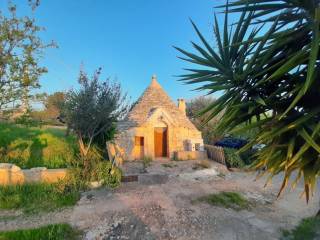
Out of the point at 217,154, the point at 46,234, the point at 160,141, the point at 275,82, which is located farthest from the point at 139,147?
the point at 275,82

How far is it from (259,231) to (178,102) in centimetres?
1730

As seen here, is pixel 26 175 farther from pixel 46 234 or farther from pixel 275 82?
pixel 275 82

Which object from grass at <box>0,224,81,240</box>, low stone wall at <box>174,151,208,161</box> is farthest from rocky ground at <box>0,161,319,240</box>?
low stone wall at <box>174,151,208,161</box>

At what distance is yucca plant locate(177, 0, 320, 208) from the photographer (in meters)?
3.22

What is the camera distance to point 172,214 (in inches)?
335

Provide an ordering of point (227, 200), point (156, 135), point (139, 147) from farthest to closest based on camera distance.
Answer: point (156, 135) < point (139, 147) < point (227, 200)

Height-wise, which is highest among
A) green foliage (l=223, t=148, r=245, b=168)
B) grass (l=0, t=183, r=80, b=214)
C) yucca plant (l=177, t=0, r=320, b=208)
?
yucca plant (l=177, t=0, r=320, b=208)

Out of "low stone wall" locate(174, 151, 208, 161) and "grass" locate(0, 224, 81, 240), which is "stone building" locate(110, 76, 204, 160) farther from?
"grass" locate(0, 224, 81, 240)

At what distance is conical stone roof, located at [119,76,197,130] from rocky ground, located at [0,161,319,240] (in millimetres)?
7238

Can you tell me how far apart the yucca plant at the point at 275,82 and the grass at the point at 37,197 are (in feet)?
25.7

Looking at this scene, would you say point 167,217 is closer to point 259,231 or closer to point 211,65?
point 259,231

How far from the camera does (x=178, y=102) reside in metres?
23.8

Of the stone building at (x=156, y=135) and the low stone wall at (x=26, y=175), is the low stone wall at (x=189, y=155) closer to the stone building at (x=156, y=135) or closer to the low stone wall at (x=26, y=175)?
the stone building at (x=156, y=135)

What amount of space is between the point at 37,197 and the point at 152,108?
39.8ft
